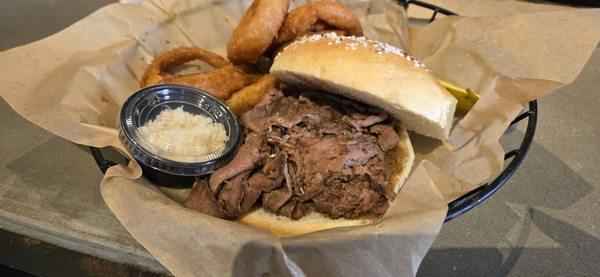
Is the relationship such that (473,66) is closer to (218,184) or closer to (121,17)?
(218,184)

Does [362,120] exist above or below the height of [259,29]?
below

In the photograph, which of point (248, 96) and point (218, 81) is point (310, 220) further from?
point (218, 81)

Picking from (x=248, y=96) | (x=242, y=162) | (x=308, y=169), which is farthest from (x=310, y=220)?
(x=248, y=96)

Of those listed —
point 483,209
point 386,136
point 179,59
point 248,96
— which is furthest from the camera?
point 179,59

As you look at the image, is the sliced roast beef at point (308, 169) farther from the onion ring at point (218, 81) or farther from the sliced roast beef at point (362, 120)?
the onion ring at point (218, 81)

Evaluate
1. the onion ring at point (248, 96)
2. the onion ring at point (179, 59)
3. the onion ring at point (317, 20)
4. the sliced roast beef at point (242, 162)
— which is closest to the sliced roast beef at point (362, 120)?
the sliced roast beef at point (242, 162)
